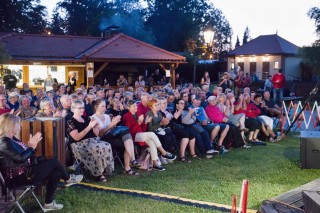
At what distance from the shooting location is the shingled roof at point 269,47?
113 feet

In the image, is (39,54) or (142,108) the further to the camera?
(39,54)

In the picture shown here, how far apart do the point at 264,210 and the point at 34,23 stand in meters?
37.9

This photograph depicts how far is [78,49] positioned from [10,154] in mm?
19541

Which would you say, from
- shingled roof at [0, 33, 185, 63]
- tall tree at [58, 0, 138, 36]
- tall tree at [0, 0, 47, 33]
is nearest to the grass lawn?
shingled roof at [0, 33, 185, 63]

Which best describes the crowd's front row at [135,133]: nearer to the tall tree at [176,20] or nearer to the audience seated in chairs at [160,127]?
the audience seated in chairs at [160,127]

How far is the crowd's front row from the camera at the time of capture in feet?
15.4

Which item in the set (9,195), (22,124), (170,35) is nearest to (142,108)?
(22,124)

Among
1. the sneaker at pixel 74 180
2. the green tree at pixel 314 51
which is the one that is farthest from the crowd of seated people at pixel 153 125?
the green tree at pixel 314 51

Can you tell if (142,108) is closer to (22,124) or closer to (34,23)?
(22,124)

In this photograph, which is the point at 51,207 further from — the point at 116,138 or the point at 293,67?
the point at 293,67

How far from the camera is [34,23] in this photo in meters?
37.7

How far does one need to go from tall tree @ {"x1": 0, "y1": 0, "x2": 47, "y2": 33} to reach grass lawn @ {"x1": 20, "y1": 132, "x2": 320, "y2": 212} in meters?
32.2

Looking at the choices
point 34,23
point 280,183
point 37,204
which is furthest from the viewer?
point 34,23

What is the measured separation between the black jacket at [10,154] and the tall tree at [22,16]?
111 feet
